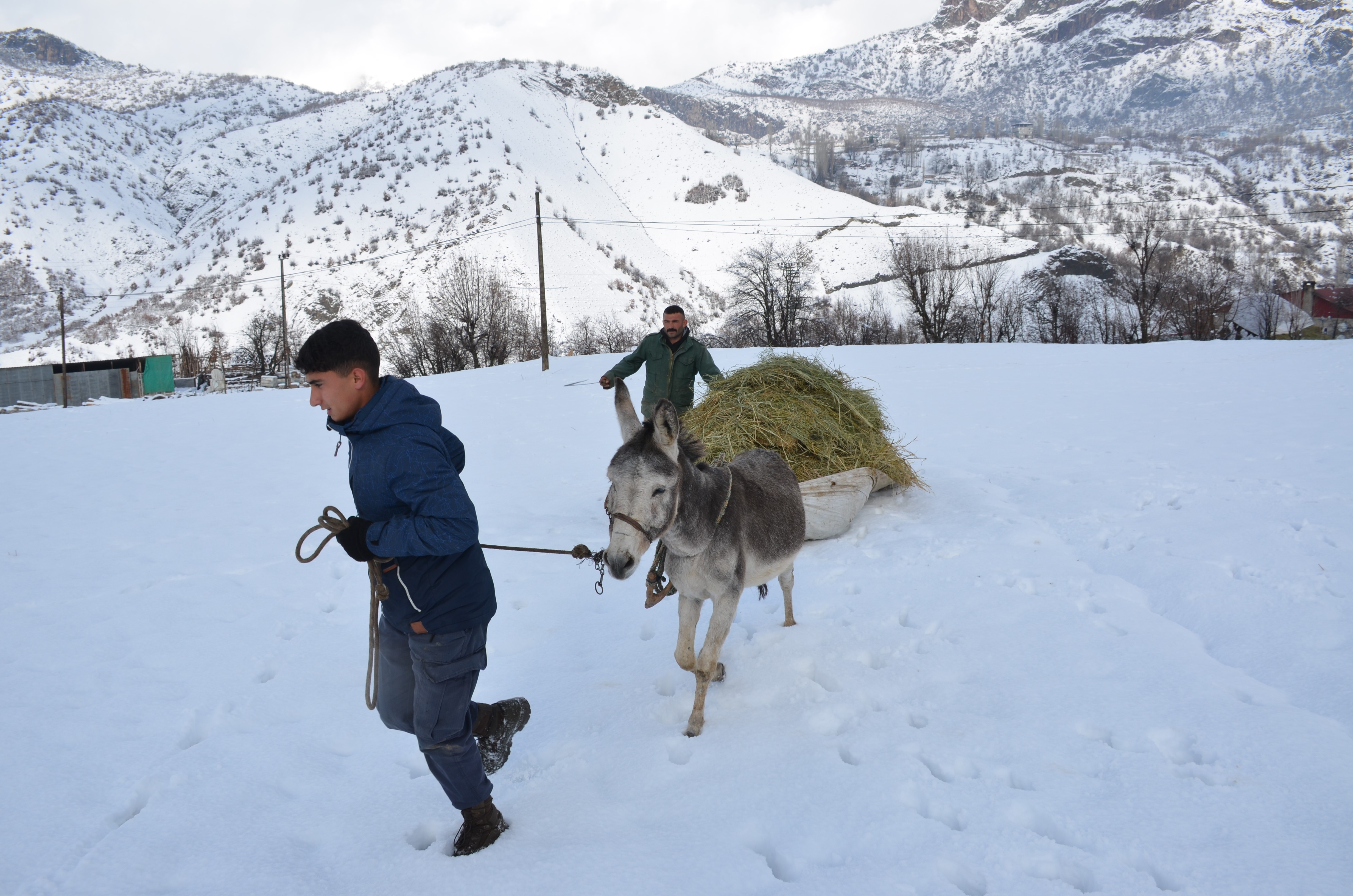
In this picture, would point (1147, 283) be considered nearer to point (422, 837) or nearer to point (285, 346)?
point (422, 837)

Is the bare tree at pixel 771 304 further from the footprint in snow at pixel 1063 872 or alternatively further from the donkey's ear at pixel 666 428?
the footprint in snow at pixel 1063 872

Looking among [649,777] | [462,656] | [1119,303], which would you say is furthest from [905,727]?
[1119,303]

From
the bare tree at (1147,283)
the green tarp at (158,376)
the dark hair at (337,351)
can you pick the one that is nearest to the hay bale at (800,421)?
the dark hair at (337,351)

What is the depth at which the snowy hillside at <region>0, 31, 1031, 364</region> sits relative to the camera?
192 ft

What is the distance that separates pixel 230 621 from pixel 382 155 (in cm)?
7830

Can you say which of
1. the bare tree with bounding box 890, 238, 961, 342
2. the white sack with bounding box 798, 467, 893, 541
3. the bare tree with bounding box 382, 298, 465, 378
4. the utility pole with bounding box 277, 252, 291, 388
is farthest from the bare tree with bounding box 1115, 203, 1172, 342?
the utility pole with bounding box 277, 252, 291, 388

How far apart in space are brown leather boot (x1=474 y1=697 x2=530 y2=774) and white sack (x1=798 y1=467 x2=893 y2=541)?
3991 millimetres

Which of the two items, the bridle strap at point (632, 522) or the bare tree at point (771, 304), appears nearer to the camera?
the bridle strap at point (632, 522)

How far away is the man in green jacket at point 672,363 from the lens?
25.3ft

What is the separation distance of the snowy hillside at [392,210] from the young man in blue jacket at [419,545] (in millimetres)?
51881

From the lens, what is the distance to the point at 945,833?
2969 millimetres

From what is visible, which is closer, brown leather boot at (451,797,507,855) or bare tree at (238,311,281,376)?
brown leather boot at (451,797,507,855)

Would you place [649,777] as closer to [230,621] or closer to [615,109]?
[230,621]

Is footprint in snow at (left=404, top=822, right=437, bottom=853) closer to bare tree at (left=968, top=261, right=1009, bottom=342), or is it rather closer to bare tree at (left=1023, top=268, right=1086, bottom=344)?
bare tree at (left=1023, top=268, right=1086, bottom=344)
